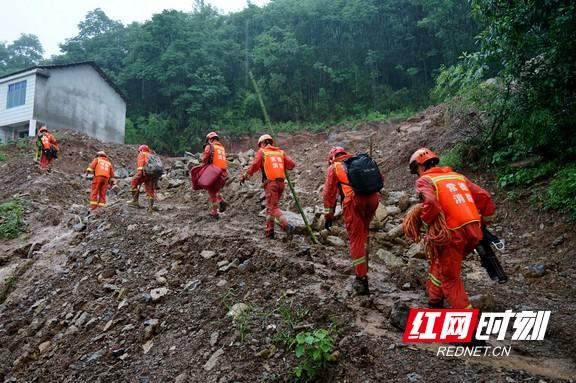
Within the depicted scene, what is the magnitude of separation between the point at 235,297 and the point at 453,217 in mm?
2661

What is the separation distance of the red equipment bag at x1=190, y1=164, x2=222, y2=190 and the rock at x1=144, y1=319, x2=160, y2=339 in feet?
11.3

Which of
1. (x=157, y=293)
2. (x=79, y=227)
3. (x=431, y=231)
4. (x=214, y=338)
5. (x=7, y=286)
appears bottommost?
(x=7, y=286)

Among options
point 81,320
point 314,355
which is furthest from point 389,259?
point 81,320

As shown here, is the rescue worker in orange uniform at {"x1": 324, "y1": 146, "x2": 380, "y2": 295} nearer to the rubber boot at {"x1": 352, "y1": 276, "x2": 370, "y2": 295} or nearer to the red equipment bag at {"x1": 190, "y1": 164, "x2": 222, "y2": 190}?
the rubber boot at {"x1": 352, "y1": 276, "x2": 370, "y2": 295}

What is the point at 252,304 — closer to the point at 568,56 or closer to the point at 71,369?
the point at 71,369

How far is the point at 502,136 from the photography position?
31.3 feet

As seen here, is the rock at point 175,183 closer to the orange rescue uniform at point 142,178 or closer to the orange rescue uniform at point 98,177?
the orange rescue uniform at point 98,177

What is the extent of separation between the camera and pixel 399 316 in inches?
158

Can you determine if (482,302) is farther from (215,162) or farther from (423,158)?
(215,162)

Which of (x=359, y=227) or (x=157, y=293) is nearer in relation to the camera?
(x=359, y=227)

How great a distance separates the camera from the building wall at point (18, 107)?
22.5m

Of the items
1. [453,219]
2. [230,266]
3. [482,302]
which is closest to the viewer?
[453,219]

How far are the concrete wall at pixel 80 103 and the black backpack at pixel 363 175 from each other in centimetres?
2336

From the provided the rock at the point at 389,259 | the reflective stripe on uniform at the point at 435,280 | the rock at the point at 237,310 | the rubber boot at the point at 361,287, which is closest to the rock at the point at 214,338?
the rock at the point at 237,310
